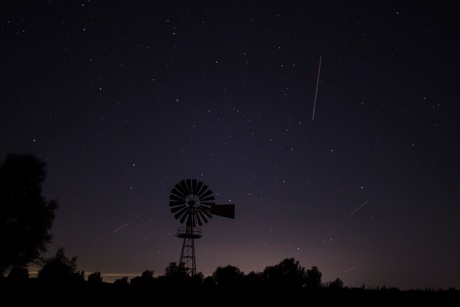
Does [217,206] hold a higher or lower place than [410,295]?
higher

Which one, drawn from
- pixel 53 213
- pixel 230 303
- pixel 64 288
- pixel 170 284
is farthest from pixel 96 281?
pixel 53 213

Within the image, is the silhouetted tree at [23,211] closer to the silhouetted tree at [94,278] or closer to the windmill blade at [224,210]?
the windmill blade at [224,210]

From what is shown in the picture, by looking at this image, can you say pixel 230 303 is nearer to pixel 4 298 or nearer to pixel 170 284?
pixel 170 284

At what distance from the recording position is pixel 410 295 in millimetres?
9242

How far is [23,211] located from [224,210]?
15.9m

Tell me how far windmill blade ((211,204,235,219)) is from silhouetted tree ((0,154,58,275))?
13358mm

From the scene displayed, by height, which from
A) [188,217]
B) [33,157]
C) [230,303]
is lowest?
[230,303]

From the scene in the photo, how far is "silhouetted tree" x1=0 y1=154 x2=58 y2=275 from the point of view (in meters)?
28.9

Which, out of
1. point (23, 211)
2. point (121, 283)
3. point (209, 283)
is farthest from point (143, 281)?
point (23, 211)

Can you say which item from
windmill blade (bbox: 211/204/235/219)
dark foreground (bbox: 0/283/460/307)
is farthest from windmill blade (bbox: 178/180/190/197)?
dark foreground (bbox: 0/283/460/307)

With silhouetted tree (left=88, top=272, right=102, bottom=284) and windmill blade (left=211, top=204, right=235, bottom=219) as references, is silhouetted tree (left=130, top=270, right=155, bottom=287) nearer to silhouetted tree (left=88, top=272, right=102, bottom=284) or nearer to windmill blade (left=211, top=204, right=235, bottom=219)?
silhouetted tree (left=88, top=272, right=102, bottom=284)

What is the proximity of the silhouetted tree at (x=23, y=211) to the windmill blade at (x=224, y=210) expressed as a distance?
13358 mm

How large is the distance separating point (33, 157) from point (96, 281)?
1153 inches

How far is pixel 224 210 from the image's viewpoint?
3500cm
